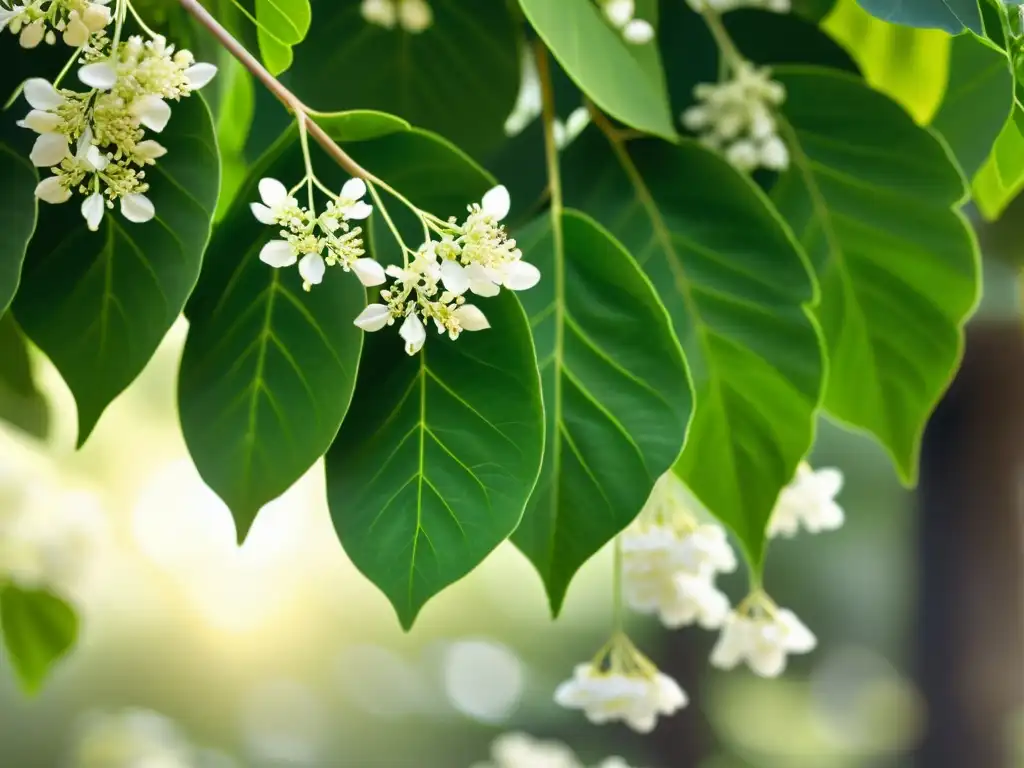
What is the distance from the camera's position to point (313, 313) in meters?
0.25

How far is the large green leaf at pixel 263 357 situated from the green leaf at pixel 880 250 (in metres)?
0.15

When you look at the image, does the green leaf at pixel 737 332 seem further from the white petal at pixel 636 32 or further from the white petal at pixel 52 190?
the white petal at pixel 52 190

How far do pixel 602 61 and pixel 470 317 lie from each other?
0.10m

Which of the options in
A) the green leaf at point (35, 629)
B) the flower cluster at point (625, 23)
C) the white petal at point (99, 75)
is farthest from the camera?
the green leaf at point (35, 629)

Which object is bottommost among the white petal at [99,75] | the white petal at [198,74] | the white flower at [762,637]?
the white flower at [762,637]

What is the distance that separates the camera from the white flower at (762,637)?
38 cm

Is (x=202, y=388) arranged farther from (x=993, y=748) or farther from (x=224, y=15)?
(x=993, y=748)

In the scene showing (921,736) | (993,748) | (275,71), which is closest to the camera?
(275,71)

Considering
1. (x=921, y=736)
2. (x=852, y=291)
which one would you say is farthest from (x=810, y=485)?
(x=921, y=736)

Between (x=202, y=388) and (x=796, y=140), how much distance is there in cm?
20

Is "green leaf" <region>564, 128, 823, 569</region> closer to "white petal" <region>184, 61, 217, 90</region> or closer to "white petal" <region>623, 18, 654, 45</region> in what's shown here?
"white petal" <region>623, 18, 654, 45</region>

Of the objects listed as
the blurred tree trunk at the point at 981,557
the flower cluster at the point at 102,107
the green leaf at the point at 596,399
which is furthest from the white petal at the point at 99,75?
the blurred tree trunk at the point at 981,557

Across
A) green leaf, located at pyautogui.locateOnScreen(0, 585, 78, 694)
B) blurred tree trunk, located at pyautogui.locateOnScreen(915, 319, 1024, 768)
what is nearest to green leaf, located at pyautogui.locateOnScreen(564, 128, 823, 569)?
green leaf, located at pyautogui.locateOnScreen(0, 585, 78, 694)

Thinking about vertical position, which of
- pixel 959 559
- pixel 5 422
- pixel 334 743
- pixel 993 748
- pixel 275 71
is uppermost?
pixel 275 71
